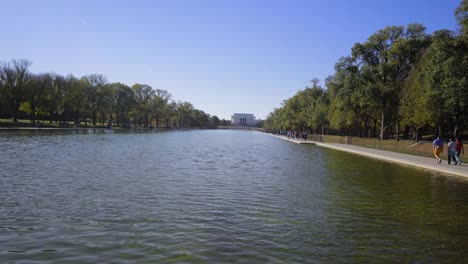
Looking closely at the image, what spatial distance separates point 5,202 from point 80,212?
2.47 meters

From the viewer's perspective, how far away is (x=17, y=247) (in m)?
6.83

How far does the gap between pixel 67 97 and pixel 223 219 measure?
9102cm

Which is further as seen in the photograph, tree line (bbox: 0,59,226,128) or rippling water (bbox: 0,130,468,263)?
tree line (bbox: 0,59,226,128)

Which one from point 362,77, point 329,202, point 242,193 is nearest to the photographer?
point 329,202

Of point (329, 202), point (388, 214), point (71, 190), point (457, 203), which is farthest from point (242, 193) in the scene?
point (457, 203)

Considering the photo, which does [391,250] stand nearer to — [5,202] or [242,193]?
[242,193]

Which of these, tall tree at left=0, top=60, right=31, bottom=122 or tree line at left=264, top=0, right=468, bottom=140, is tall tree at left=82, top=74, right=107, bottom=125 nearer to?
tall tree at left=0, top=60, right=31, bottom=122

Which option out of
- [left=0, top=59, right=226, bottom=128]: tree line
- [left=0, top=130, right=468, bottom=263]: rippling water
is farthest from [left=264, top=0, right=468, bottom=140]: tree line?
[left=0, top=59, right=226, bottom=128]: tree line

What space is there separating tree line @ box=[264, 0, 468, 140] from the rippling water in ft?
68.9

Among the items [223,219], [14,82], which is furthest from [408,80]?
[14,82]

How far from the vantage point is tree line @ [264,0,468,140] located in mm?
33094

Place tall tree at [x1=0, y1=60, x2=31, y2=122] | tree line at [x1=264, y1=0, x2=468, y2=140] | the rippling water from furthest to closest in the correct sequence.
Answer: tall tree at [x1=0, y1=60, x2=31, y2=122] < tree line at [x1=264, y1=0, x2=468, y2=140] < the rippling water

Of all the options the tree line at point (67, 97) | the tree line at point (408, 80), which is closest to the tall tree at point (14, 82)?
the tree line at point (67, 97)

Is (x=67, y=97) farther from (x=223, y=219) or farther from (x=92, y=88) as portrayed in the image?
(x=223, y=219)
